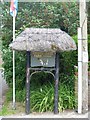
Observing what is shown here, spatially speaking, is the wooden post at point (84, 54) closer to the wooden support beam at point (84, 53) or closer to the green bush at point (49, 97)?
the wooden support beam at point (84, 53)

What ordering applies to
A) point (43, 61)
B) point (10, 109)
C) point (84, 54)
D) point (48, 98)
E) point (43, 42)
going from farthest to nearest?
1. point (10, 109)
2. point (48, 98)
3. point (43, 61)
4. point (84, 54)
5. point (43, 42)

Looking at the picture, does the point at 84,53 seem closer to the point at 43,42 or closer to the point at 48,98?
the point at 43,42

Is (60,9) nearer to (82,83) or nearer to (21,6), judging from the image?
(21,6)

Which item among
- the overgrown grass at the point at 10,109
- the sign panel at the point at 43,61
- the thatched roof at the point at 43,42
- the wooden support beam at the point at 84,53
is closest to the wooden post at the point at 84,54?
the wooden support beam at the point at 84,53

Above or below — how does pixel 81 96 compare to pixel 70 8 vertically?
below

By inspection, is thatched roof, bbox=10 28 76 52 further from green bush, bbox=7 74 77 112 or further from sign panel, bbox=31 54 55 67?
green bush, bbox=7 74 77 112

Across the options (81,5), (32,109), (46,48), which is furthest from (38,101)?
(81,5)

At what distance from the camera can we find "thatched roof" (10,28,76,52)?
6700 mm

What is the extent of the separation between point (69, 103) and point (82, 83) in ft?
2.13

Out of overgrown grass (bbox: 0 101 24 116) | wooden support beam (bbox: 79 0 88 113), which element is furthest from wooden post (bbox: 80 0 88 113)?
overgrown grass (bbox: 0 101 24 116)

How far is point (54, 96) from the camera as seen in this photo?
718 cm

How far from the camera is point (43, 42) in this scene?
678 centimetres

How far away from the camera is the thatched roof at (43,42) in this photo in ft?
22.0

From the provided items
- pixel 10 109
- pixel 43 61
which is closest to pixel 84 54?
pixel 43 61
